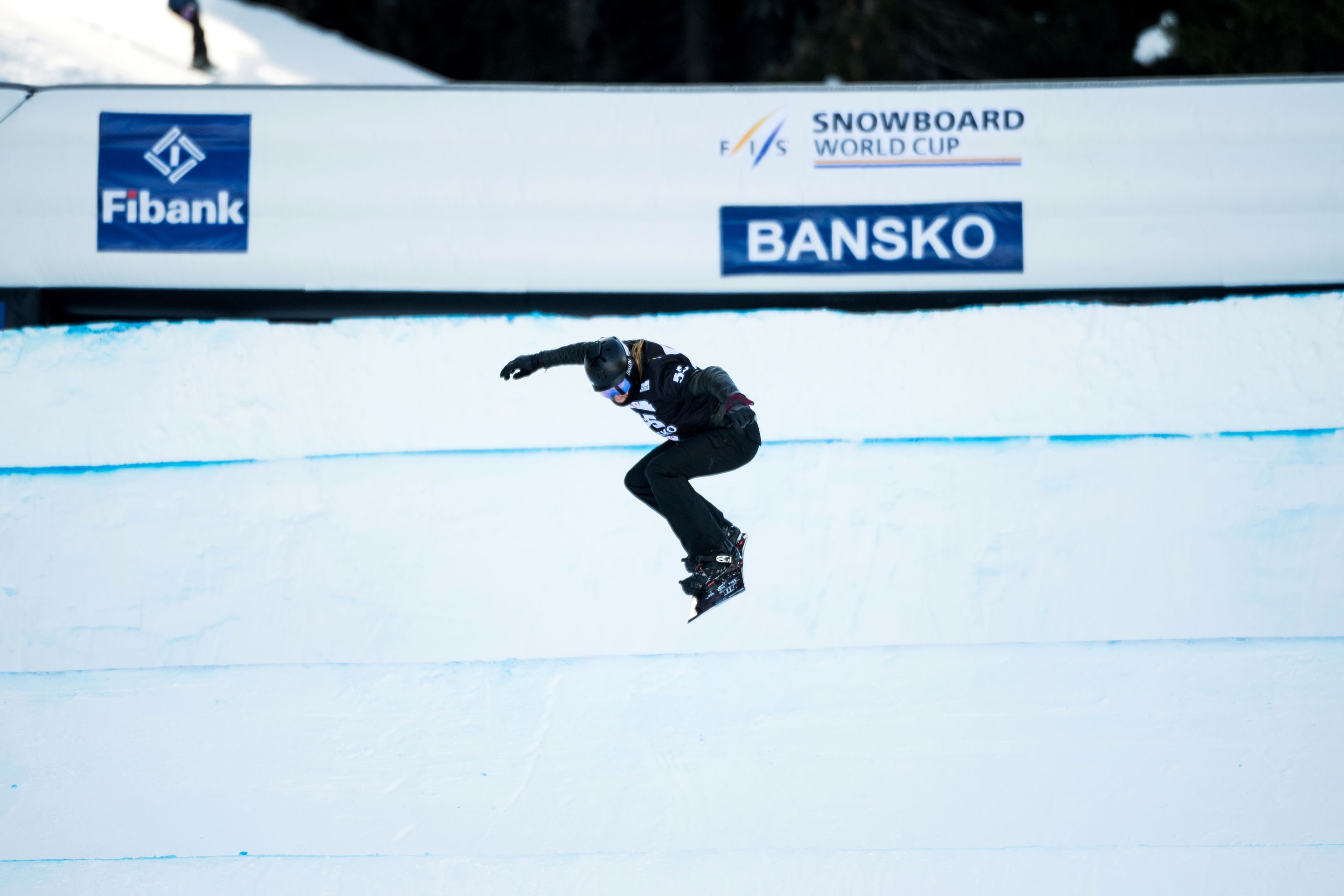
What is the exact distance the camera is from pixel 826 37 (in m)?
13.2

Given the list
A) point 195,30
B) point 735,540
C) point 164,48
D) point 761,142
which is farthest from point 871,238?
point 164,48

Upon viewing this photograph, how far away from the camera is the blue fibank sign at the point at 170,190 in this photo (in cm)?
668

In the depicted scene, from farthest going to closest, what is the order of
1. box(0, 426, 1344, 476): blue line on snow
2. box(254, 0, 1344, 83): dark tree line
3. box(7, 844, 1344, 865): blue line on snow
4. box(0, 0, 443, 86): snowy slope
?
box(254, 0, 1344, 83): dark tree line
box(0, 0, 443, 86): snowy slope
box(0, 426, 1344, 476): blue line on snow
box(7, 844, 1344, 865): blue line on snow

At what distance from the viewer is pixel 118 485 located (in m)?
6.14

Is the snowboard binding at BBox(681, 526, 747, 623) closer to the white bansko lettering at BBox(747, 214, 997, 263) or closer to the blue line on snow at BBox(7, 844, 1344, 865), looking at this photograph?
the blue line on snow at BBox(7, 844, 1344, 865)

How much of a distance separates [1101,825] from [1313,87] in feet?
16.9

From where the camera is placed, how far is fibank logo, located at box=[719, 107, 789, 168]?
6.77 meters

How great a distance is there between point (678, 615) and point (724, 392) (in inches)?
77.4

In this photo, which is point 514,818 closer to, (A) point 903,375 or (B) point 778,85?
(A) point 903,375

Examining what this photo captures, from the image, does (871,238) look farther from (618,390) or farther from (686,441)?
(618,390)

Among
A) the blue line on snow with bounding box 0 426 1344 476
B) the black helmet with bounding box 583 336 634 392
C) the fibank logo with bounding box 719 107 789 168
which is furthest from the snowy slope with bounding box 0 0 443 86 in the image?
the black helmet with bounding box 583 336 634 392

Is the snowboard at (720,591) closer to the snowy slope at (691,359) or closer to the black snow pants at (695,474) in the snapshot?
the black snow pants at (695,474)

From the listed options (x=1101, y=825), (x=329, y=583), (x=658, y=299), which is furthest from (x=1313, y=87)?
(x=329, y=583)

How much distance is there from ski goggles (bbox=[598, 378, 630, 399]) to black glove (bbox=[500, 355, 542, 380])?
0.34 m
